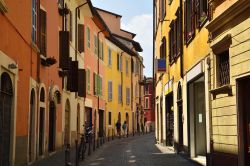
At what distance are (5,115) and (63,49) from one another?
9.86m

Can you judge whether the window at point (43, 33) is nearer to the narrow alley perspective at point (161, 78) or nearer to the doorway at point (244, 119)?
the narrow alley perspective at point (161, 78)

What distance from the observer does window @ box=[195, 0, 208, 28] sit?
14.5m

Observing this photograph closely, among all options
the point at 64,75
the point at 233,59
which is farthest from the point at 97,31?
the point at 233,59

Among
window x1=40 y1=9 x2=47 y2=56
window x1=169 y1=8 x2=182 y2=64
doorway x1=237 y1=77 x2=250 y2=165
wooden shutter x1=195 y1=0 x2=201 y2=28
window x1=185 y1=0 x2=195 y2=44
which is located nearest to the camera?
doorway x1=237 y1=77 x2=250 y2=165

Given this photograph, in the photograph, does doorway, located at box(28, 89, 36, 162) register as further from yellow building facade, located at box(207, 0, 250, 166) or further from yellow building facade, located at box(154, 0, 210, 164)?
yellow building facade, located at box(207, 0, 250, 166)

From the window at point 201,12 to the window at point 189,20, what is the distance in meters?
0.72

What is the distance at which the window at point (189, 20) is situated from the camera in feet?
55.5

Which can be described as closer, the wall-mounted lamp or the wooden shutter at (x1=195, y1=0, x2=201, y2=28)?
the wall-mounted lamp

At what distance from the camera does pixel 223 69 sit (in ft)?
42.8

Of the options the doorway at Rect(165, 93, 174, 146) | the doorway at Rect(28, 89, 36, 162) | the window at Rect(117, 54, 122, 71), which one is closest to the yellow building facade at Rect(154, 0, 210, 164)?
the doorway at Rect(165, 93, 174, 146)

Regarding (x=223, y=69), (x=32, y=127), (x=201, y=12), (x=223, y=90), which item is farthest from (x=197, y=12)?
(x=32, y=127)

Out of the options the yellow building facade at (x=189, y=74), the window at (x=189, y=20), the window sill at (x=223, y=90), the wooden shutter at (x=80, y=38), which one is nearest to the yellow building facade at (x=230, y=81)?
the window sill at (x=223, y=90)

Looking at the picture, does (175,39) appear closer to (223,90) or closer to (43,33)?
(43,33)

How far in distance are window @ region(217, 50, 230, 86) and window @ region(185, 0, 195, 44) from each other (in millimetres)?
3644
